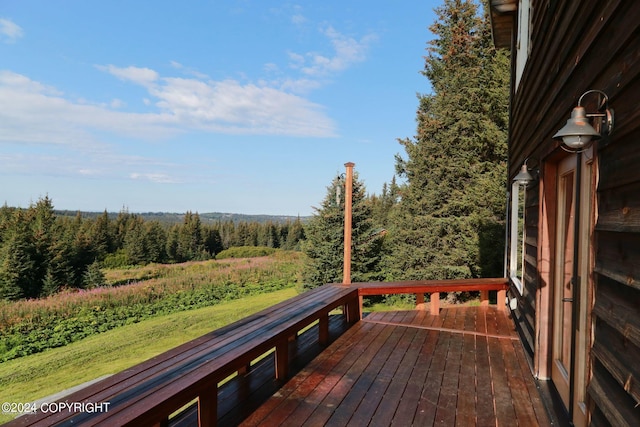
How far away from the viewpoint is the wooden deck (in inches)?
89.8

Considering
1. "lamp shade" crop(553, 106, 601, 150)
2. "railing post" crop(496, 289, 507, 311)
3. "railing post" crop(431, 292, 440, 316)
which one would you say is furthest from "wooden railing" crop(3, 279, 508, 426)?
"railing post" crop(496, 289, 507, 311)

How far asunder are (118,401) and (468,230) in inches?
439

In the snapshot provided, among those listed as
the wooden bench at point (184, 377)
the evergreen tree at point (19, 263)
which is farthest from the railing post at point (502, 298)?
the evergreen tree at point (19, 263)

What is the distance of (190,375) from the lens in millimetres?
1970

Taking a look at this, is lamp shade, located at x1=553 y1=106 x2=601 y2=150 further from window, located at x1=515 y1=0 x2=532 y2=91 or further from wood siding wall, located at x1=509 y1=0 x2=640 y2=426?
window, located at x1=515 y1=0 x2=532 y2=91

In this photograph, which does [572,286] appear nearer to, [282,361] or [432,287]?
[282,361]

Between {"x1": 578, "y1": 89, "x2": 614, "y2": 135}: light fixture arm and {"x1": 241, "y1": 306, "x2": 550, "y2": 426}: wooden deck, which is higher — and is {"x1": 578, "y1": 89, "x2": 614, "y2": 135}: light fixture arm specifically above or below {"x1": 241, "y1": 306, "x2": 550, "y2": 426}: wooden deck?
above

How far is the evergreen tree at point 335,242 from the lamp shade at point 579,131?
10.4 meters

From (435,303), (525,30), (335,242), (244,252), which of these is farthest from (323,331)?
(244,252)

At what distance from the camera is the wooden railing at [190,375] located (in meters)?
1.54

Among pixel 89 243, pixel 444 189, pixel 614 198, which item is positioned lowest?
pixel 89 243

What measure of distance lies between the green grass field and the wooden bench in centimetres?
361

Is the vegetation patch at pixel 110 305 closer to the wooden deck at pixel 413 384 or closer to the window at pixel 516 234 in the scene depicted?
the wooden deck at pixel 413 384

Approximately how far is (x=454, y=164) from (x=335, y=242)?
4752 mm
